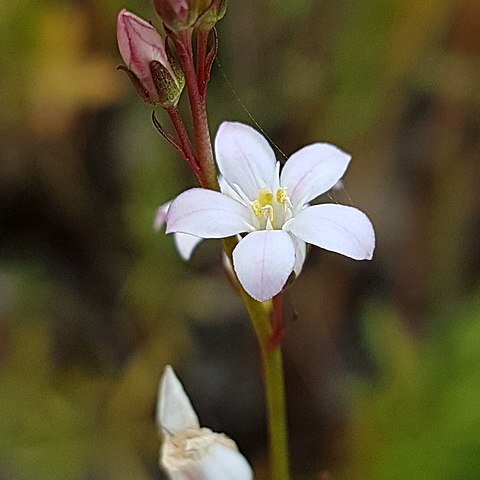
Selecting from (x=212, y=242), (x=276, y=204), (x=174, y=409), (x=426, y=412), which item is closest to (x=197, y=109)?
(x=276, y=204)

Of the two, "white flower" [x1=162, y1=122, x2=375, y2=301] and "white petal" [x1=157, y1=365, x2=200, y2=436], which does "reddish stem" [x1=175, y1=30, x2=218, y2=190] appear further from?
"white petal" [x1=157, y1=365, x2=200, y2=436]

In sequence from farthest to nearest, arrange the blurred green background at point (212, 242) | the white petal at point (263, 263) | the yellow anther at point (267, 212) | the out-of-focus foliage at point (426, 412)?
1. the blurred green background at point (212, 242)
2. the out-of-focus foliage at point (426, 412)
3. the yellow anther at point (267, 212)
4. the white petal at point (263, 263)

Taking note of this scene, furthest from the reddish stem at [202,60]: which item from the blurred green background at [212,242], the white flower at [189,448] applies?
the blurred green background at [212,242]

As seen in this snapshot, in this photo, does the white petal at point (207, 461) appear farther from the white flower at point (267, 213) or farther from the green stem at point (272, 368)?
the white flower at point (267, 213)

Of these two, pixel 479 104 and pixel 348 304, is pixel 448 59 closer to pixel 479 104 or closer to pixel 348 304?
pixel 479 104

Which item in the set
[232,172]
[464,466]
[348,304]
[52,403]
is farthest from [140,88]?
[348,304]

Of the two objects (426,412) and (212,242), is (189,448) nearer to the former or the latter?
(426,412)
